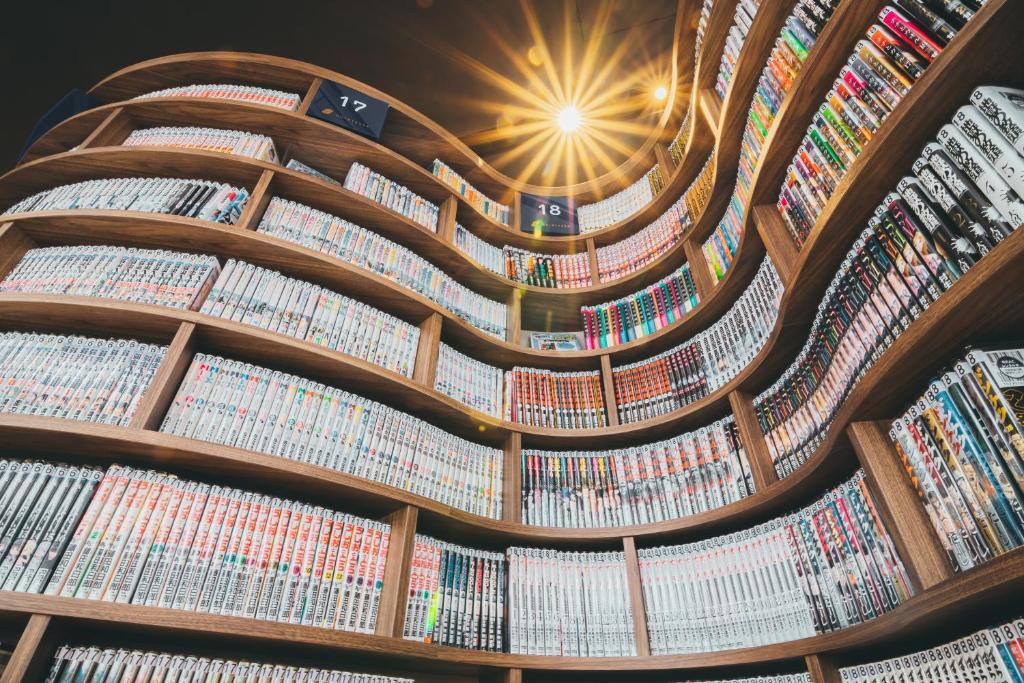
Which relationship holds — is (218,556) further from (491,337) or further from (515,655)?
(491,337)

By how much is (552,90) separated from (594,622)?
2.59 meters

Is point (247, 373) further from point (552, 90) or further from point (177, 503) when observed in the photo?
point (552, 90)

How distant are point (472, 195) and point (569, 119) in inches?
33.3

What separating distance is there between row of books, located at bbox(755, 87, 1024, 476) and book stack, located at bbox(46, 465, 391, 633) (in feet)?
4.20

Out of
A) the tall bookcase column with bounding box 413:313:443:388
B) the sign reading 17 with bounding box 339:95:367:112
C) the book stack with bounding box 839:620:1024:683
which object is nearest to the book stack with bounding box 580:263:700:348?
the tall bookcase column with bounding box 413:313:443:388

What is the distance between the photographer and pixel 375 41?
261cm

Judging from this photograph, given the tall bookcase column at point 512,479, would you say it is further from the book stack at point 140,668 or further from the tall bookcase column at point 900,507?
the tall bookcase column at point 900,507

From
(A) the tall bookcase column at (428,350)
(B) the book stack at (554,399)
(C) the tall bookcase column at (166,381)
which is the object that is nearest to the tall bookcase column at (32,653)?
(C) the tall bookcase column at (166,381)

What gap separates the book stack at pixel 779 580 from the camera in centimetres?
112

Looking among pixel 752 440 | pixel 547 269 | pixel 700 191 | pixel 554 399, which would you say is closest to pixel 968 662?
pixel 752 440

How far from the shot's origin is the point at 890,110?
998mm

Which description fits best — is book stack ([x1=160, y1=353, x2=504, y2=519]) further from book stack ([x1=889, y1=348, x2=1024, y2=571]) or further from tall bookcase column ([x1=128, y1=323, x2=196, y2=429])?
book stack ([x1=889, y1=348, x2=1024, y2=571])

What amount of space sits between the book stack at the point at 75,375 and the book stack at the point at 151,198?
49 centimetres

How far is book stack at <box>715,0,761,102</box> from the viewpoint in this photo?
161cm
